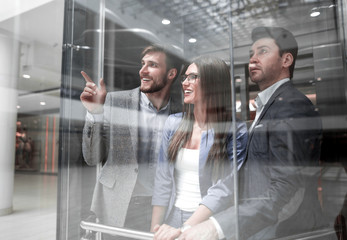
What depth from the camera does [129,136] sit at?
1.76m

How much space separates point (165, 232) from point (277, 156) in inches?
30.7

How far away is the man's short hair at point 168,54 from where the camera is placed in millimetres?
1544

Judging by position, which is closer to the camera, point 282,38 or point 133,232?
point 282,38

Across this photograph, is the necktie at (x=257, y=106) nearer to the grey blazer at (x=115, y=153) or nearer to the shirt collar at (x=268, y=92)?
the shirt collar at (x=268, y=92)

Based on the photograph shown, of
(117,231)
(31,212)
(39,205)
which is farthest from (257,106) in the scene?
(39,205)

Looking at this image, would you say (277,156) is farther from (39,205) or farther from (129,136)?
(39,205)

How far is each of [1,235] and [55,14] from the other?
2.42m

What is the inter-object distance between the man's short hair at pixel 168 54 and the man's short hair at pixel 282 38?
46 centimetres

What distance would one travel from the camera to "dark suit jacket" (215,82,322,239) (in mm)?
1226

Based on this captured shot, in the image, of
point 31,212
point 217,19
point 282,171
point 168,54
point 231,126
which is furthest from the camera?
point 31,212

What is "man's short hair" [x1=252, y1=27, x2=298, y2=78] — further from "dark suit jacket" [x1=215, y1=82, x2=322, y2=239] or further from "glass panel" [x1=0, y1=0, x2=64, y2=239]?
"glass panel" [x1=0, y1=0, x2=64, y2=239]

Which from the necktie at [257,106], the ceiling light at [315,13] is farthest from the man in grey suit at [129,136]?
the ceiling light at [315,13]

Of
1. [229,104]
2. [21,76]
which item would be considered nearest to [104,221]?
[229,104]

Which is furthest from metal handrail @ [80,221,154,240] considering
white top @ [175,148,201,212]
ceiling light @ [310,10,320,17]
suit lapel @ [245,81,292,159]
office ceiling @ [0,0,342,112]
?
ceiling light @ [310,10,320,17]
